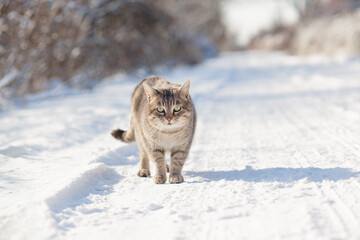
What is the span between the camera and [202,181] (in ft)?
12.9

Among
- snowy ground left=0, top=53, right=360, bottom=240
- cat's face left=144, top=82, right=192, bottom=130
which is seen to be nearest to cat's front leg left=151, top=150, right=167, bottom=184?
snowy ground left=0, top=53, right=360, bottom=240

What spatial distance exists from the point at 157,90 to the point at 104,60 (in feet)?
33.5

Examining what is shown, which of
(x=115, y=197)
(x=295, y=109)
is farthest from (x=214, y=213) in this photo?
(x=295, y=109)

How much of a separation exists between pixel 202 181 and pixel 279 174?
801mm

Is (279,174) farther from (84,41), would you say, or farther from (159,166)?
(84,41)

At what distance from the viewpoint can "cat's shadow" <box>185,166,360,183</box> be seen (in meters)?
3.69

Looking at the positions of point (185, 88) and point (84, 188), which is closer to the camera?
point (84, 188)

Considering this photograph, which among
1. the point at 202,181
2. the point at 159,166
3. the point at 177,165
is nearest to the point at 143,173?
the point at 159,166

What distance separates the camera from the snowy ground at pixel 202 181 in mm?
2742

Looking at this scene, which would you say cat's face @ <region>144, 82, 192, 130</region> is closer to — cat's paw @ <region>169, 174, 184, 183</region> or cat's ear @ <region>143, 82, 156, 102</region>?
cat's ear @ <region>143, 82, 156, 102</region>

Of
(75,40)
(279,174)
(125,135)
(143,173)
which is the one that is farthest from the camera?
(75,40)

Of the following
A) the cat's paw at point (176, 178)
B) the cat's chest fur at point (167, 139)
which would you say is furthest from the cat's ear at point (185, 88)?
the cat's paw at point (176, 178)

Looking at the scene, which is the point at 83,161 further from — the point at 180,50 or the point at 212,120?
the point at 180,50

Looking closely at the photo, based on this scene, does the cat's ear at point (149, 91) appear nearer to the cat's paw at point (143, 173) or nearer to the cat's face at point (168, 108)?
the cat's face at point (168, 108)
